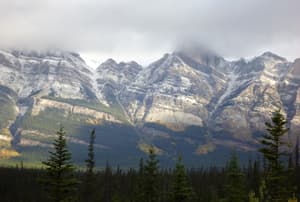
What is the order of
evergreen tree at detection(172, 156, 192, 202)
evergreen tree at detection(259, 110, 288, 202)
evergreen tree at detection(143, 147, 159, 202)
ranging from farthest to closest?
1. evergreen tree at detection(143, 147, 159, 202)
2. evergreen tree at detection(172, 156, 192, 202)
3. evergreen tree at detection(259, 110, 288, 202)

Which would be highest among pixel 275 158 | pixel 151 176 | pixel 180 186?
pixel 275 158

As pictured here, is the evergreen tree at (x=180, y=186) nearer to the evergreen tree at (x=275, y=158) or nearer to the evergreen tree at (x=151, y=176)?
the evergreen tree at (x=151, y=176)

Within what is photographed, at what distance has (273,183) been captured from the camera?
39.8 m

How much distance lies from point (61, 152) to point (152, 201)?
26.7m

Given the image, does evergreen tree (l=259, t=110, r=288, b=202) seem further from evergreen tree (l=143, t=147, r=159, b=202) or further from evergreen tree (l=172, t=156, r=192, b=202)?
evergreen tree (l=143, t=147, r=159, b=202)

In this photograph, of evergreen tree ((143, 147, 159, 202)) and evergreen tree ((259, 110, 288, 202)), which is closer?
evergreen tree ((259, 110, 288, 202))

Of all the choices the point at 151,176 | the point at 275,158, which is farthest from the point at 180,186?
the point at 275,158

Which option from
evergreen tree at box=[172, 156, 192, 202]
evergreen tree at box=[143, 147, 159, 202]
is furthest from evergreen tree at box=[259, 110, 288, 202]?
evergreen tree at box=[143, 147, 159, 202]

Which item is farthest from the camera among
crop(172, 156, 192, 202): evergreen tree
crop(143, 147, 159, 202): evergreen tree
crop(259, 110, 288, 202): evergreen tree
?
crop(143, 147, 159, 202): evergreen tree

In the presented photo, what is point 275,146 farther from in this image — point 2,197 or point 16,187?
point 16,187

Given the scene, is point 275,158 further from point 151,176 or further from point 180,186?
point 151,176

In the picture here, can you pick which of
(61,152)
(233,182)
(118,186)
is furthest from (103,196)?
(61,152)

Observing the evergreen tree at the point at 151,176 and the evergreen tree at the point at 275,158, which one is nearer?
the evergreen tree at the point at 275,158

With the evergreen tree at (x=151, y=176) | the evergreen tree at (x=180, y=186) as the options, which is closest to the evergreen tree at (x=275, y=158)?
the evergreen tree at (x=180, y=186)
